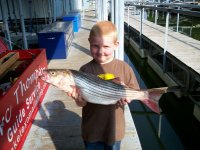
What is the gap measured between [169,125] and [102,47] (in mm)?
5772

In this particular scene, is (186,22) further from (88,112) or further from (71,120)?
(88,112)

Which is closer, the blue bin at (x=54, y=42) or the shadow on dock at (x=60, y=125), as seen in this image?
the shadow on dock at (x=60, y=125)

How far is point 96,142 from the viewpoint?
2523 mm

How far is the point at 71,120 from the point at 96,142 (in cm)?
217

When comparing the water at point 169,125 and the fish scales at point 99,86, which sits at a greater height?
the fish scales at point 99,86

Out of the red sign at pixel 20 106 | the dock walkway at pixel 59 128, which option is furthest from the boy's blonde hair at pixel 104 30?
the dock walkway at pixel 59 128

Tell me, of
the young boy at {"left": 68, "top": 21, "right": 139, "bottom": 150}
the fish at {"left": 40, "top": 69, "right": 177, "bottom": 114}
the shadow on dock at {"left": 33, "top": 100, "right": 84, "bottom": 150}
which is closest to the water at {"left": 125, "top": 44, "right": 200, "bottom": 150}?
the shadow on dock at {"left": 33, "top": 100, "right": 84, "bottom": 150}

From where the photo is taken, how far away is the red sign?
3.08m

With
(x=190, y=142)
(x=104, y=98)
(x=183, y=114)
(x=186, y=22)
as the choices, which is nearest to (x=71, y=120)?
(x=104, y=98)

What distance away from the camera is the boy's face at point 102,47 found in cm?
227

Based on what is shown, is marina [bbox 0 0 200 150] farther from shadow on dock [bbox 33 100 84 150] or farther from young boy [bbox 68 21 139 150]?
young boy [bbox 68 21 139 150]

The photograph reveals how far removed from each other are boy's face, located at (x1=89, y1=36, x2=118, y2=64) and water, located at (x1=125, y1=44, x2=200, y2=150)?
4646mm

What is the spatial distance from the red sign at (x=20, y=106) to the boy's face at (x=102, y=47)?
49.3 inches

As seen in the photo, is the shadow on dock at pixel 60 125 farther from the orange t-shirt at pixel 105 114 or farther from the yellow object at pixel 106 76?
the yellow object at pixel 106 76
